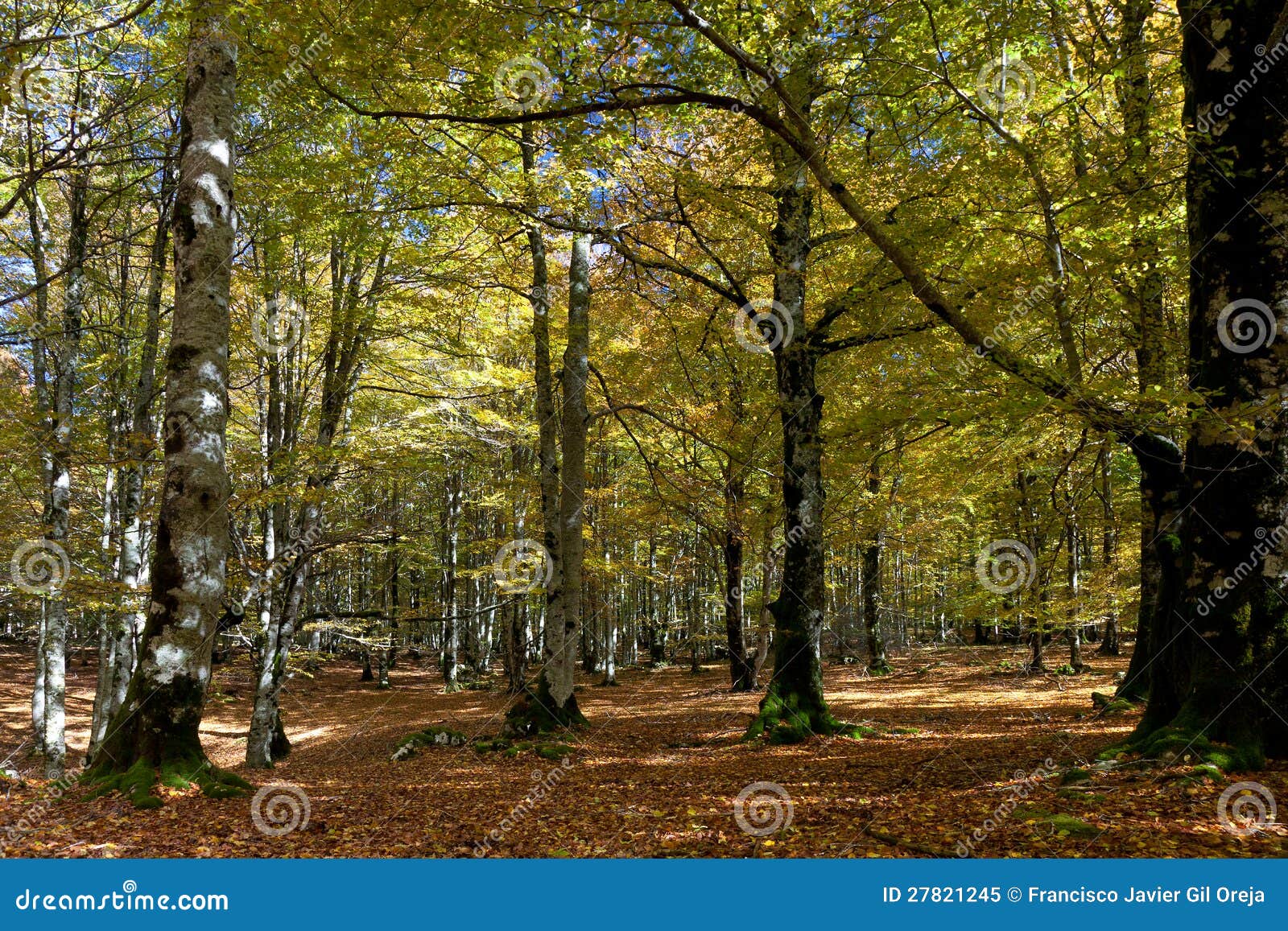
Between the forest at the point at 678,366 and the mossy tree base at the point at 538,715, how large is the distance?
6cm

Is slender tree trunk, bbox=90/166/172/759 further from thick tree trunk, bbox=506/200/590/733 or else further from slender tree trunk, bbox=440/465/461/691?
slender tree trunk, bbox=440/465/461/691

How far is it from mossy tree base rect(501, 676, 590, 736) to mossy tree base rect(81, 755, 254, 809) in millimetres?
5059

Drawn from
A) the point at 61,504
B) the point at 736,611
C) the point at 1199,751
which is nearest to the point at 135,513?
the point at 61,504

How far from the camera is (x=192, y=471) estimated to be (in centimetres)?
527

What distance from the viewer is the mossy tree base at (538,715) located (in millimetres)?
9891

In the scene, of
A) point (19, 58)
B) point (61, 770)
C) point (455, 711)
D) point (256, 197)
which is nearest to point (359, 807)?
point (19, 58)

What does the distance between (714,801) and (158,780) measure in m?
3.98

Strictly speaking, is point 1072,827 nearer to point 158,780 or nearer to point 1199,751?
→ point 1199,751

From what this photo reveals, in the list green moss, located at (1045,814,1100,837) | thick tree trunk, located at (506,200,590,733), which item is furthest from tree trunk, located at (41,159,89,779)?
green moss, located at (1045,814,1100,837)

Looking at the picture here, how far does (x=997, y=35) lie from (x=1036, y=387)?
3328 millimetres

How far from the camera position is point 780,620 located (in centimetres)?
852

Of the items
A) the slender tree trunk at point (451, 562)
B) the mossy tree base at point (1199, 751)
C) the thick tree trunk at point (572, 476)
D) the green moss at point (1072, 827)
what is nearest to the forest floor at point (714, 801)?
the green moss at point (1072, 827)

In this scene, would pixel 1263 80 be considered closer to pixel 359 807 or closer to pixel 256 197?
pixel 359 807

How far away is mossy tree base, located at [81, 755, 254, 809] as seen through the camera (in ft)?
15.1
